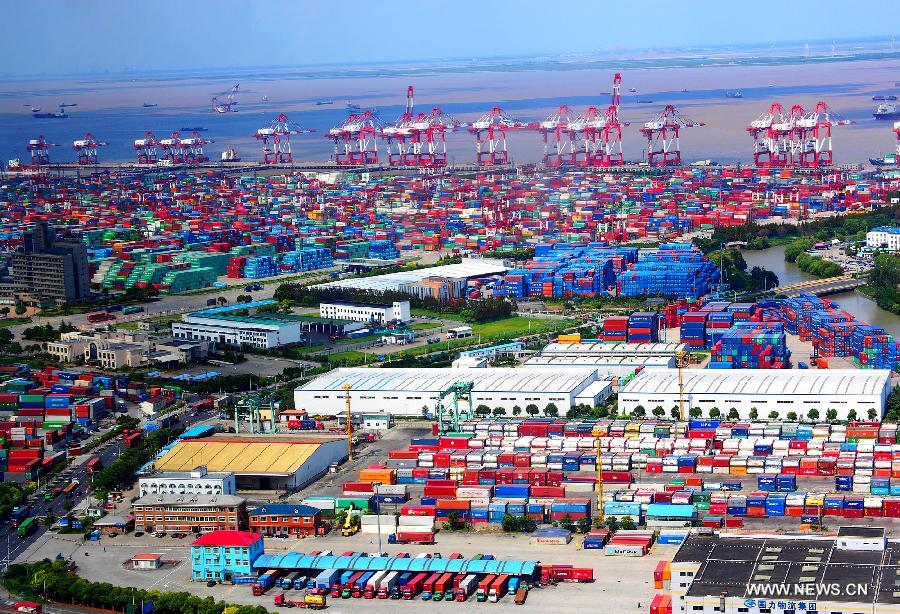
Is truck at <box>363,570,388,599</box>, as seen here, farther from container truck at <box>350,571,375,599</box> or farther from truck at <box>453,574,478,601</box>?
truck at <box>453,574,478,601</box>

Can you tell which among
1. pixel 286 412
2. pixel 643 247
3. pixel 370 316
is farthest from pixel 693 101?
pixel 286 412

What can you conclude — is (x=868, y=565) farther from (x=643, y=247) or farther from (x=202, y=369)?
(x=643, y=247)

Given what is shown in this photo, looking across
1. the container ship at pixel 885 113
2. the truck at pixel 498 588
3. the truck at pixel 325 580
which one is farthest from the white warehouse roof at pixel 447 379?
the container ship at pixel 885 113

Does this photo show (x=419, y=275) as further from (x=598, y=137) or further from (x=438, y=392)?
(x=598, y=137)

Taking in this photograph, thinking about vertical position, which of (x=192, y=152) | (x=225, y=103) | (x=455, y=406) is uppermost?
(x=225, y=103)

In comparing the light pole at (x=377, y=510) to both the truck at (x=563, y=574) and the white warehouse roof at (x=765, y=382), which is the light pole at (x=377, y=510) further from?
the white warehouse roof at (x=765, y=382)

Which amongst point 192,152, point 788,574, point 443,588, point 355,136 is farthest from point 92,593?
point 192,152

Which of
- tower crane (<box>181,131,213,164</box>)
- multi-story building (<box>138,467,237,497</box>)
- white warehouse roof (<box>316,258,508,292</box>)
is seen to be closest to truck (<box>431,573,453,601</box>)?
multi-story building (<box>138,467,237,497</box>)
